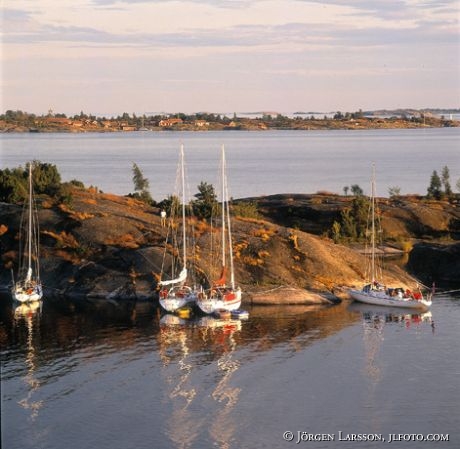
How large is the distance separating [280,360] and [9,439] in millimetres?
16800

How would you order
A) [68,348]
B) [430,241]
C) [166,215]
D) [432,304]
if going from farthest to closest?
1. [430,241]
2. [166,215]
3. [432,304]
4. [68,348]

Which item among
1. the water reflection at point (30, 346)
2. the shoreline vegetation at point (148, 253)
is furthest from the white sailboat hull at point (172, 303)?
the water reflection at point (30, 346)

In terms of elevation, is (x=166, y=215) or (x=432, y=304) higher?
(x=166, y=215)

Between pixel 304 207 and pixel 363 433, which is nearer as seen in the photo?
pixel 363 433

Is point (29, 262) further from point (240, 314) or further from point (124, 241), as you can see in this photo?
point (240, 314)

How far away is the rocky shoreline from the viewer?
69.4 meters

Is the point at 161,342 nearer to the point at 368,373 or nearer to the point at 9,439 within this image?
the point at 368,373

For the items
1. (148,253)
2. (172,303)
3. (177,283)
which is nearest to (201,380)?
(172,303)

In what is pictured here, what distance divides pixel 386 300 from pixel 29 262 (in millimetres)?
24858

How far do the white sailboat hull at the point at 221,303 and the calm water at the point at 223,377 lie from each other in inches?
57.7

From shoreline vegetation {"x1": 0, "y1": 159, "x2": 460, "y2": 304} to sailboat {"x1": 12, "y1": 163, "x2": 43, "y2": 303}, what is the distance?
638 millimetres

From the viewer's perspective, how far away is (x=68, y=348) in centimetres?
5359

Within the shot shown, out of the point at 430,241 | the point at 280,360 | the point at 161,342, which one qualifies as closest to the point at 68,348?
the point at 161,342

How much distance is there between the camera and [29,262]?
228ft
